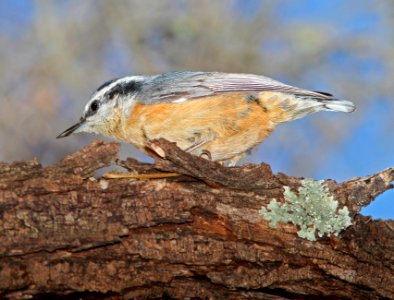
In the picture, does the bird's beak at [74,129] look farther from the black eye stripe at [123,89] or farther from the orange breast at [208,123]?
the orange breast at [208,123]

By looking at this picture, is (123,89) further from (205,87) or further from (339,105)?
(339,105)

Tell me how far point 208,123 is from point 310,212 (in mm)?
1286

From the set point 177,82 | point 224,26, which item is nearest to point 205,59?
point 224,26

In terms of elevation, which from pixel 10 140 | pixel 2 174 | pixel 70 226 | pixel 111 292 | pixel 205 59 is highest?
pixel 205 59

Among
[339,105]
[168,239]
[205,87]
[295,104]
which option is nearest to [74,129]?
[205,87]

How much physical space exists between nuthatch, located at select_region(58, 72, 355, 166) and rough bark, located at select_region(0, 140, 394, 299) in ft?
3.51

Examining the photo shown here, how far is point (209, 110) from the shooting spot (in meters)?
4.82

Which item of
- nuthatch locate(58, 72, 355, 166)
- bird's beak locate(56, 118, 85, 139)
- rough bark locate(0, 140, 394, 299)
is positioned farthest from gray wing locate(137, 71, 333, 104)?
rough bark locate(0, 140, 394, 299)

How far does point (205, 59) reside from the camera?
621 cm

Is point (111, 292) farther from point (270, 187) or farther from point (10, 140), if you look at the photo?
point (10, 140)

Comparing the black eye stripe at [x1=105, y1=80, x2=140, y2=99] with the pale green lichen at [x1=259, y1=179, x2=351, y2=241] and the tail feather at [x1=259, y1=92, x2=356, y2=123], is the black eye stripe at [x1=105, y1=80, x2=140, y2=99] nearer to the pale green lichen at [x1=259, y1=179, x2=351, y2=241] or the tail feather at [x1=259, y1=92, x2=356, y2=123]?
the tail feather at [x1=259, y1=92, x2=356, y2=123]

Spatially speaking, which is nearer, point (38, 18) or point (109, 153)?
point (109, 153)

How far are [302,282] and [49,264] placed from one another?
1.12 metres

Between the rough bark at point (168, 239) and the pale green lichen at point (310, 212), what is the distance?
37 mm
